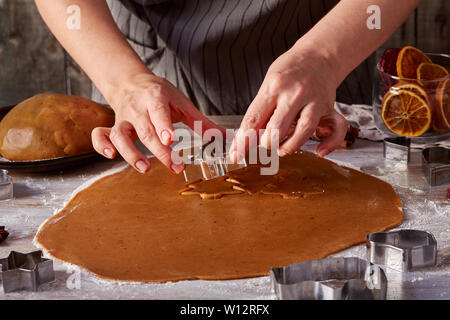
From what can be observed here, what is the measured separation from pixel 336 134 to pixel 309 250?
35cm

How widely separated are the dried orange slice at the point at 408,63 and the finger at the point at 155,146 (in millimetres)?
546

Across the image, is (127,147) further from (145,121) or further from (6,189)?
(6,189)

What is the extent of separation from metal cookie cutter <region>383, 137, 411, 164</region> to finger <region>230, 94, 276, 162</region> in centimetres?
39

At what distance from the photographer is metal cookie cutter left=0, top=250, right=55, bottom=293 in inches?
36.9

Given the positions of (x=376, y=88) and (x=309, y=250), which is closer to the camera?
(x=309, y=250)

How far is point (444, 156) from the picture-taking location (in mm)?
1409

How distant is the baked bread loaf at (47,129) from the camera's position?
1423 mm

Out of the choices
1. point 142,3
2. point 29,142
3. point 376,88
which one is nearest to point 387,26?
point 376,88

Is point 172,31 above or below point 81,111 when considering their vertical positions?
above

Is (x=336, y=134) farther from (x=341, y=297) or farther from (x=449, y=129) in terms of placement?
(x=341, y=297)

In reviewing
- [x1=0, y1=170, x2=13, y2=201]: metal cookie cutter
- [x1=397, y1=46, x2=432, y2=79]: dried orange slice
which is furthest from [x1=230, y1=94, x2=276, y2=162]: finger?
[x1=0, y1=170, x2=13, y2=201]: metal cookie cutter

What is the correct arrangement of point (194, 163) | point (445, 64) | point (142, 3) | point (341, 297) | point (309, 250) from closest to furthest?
point (341, 297) → point (309, 250) → point (194, 163) → point (445, 64) → point (142, 3)

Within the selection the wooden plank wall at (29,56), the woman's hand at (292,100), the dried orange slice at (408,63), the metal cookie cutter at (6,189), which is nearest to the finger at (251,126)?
the woman's hand at (292,100)

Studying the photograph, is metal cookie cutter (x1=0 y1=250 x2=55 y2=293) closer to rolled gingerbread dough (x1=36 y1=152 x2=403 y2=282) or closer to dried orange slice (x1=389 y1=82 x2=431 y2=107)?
rolled gingerbread dough (x1=36 y1=152 x2=403 y2=282)
